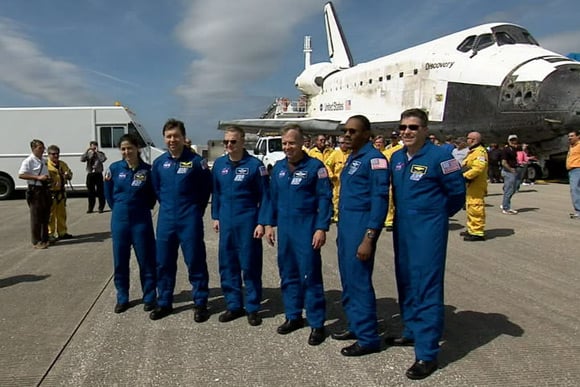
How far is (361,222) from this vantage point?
3549mm

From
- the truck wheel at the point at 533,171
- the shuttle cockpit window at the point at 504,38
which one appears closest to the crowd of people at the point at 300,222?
the shuttle cockpit window at the point at 504,38

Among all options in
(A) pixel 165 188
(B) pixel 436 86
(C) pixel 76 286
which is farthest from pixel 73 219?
(B) pixel 436 86

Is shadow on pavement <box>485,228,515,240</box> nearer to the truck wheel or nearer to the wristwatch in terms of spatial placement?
the wristwatch

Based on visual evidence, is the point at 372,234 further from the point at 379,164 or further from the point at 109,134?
the point at 109,134

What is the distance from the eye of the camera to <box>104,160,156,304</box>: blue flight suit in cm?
474

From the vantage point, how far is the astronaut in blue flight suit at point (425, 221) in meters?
3.36

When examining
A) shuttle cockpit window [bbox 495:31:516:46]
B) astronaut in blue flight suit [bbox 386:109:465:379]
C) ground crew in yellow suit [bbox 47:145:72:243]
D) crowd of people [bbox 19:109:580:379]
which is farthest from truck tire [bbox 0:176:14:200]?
shuttle cockpit window [bbox 495:31:516:46]

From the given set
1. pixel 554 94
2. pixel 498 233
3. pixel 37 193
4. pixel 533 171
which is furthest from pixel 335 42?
pixel 37 193

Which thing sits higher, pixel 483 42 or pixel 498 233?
pixel 483 42

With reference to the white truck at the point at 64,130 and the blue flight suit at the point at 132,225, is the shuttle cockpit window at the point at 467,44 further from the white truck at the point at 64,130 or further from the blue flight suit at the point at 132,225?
the blue flight suit at the point at 132,225

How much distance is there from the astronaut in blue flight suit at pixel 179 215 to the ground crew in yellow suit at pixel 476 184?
540 cm

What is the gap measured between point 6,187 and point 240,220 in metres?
14.7

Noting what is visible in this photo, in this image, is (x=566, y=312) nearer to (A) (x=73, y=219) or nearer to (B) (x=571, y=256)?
(B) (x=571, y=256)

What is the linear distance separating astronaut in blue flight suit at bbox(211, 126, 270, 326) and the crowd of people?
0.01 m
